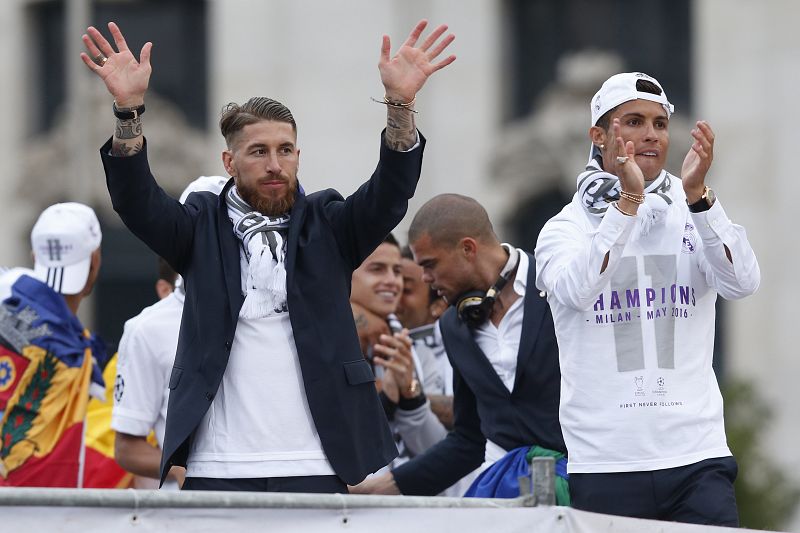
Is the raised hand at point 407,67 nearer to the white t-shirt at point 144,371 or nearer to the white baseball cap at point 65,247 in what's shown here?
the white t-shirt at point 144,371

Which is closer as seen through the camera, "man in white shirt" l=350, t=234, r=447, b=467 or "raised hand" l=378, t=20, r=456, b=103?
"raised hand" l=378, t=20, r=456, b=103

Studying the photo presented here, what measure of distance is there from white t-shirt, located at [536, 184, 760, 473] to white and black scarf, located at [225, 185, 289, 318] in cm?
93

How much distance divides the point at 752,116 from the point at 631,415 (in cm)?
1504

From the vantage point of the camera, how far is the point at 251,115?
19.1 feet

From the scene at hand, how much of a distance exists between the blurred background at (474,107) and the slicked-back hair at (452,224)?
40.5ft

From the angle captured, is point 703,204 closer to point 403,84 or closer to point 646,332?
point 646,332

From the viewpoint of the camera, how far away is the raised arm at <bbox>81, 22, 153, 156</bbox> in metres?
5.46

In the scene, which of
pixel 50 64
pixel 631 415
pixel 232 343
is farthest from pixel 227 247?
pixel 50 64

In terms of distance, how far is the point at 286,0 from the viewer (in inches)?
849

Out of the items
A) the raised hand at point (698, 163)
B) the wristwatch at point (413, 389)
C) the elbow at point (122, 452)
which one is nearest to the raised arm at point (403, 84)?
the raised hand at point (698, 163)

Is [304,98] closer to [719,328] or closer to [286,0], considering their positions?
[286,0]

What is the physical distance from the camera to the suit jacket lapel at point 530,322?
679 centimetres

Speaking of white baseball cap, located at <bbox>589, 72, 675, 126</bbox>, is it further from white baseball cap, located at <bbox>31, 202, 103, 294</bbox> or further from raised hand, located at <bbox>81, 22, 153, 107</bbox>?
white baseball cap, located at <bbox>31, 202, 103, 294</bbox>

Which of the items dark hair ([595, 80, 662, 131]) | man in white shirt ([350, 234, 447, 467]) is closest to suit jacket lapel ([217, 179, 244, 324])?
dark hair ([595, 80, 662, 131])
